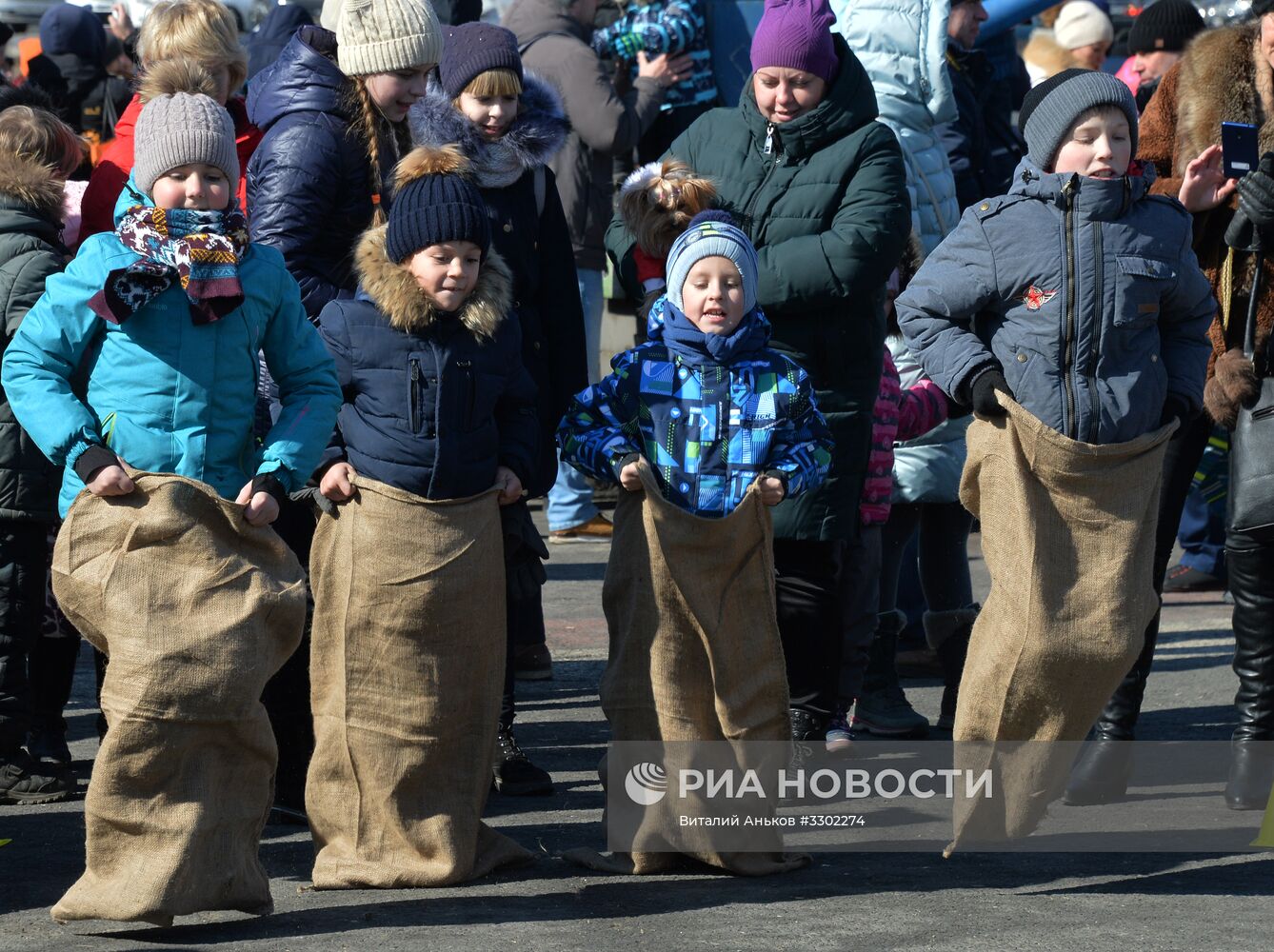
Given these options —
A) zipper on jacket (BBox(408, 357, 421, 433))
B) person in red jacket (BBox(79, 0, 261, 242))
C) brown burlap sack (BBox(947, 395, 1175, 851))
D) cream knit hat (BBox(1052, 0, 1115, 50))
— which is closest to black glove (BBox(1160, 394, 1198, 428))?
brown burlap sack (BBox(947, 395, 1175, 851))

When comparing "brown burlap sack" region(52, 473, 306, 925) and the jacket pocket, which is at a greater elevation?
the jacket pocket

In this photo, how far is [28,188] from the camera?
593 centimetres

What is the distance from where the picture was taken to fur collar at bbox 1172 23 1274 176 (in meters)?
6.19

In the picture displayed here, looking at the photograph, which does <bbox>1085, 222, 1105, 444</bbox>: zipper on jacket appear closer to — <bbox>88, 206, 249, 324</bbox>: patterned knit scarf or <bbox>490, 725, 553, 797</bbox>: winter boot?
<bbox>490, 725, 553, 797</bbox>: winter boot

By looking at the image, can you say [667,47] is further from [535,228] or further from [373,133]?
[373,133]

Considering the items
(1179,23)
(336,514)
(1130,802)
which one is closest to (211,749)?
(336,514)

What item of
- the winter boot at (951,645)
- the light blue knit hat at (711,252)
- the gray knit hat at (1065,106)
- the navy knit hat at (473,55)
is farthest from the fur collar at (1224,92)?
the navy knit hat at (473,55)

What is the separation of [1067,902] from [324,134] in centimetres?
288

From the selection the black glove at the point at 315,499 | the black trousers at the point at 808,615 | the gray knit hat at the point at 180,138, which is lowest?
the black trousers at the point at 808,615

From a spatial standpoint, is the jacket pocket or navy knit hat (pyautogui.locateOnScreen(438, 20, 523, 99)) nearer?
the jacket pocket

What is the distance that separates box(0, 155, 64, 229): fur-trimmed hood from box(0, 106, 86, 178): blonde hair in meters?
0.06

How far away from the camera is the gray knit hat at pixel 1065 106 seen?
17.8 feet

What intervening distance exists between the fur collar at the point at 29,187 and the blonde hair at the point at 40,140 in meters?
0.06

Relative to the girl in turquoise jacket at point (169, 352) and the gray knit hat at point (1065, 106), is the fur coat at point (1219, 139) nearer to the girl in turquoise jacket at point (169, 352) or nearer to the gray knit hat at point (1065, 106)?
the gray knit hat at point (1065, 106)
